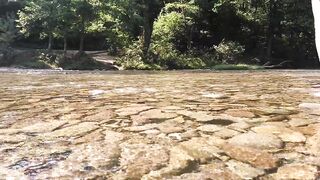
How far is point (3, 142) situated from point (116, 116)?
1.38 meters

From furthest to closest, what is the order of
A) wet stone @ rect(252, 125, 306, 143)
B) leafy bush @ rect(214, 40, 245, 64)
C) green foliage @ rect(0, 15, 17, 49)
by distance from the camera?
leafy bush @ rect(214, 40, 245, 64) → green foliage @ rect(0, 15, 17, 49) → wet stone @ rect(252, 125, 306, 143)

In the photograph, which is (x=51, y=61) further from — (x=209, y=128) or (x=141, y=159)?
(x=141, y=159)

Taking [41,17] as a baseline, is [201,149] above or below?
below

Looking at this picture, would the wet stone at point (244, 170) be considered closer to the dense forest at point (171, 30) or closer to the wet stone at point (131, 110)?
the wet stone at point (131, 110)

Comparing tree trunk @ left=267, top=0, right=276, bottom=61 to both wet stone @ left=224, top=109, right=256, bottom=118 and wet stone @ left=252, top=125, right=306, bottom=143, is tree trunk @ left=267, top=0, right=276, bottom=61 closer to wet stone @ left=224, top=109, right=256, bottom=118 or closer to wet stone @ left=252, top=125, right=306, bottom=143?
wet stone @ left=224, top=109, right=256, bottom=118

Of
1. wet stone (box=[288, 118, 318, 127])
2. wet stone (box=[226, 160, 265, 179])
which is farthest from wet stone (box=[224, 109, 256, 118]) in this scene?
wet stone (box=[226, 160, 265, 179])

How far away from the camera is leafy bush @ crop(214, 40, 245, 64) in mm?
23516

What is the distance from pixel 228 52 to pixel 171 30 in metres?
3.77

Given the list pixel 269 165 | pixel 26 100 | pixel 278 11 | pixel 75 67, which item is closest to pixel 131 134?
pixel 269 165

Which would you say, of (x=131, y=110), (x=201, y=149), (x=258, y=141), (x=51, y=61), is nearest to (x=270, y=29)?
(x=51, y=61)

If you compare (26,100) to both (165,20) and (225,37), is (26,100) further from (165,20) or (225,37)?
(225,37)

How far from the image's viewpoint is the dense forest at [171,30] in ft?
68.1

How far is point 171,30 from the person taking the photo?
24312 millimetres

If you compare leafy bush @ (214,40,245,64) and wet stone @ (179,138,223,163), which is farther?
leafy bush @ (214,40,245,64)
